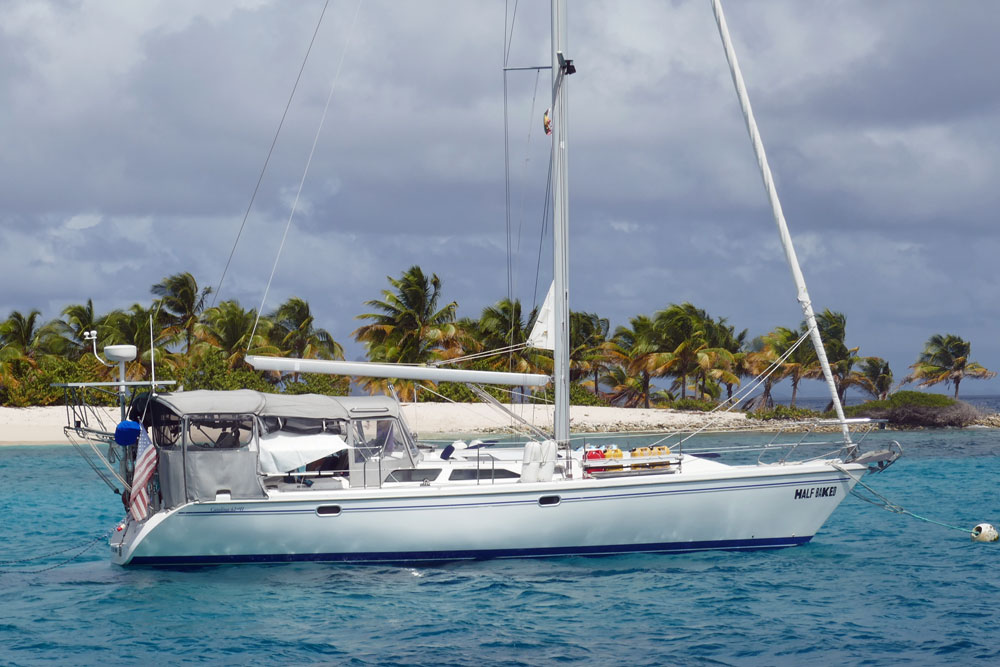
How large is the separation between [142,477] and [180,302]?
3895cm

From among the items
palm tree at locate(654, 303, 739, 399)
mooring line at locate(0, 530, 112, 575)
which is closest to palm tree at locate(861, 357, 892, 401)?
palm tree at locate(654, 303, 739, 399)

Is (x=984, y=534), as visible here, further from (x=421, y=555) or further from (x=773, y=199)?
(x=421, y=555)

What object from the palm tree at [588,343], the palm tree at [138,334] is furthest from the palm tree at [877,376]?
the palm tree at [138,334]

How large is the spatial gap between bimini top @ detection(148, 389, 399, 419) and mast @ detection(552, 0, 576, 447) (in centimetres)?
327

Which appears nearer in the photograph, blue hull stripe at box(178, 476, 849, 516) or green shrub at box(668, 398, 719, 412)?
blue hull stripe at box(178, 476, 849, 516)

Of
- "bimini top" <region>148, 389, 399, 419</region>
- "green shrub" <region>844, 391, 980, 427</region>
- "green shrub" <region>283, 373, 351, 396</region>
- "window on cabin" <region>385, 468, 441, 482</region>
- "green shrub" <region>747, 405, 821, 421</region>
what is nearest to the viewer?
"bimini top" <region>148, 389, 399, 419</region>

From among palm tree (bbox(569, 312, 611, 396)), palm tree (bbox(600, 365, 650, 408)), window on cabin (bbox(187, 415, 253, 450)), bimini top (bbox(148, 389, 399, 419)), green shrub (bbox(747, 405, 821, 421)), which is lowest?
green shrub (bbox(747, 405, 821, 421))

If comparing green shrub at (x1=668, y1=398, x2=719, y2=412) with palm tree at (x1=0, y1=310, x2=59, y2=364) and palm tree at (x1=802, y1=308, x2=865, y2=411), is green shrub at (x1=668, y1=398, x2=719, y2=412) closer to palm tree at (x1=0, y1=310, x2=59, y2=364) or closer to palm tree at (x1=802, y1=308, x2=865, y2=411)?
palm tree at (x1=802, y1=308, x2=865, y2=411)

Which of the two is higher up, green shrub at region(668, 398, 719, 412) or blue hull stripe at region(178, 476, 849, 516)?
green shrub at region(668, 398, 719, 412)

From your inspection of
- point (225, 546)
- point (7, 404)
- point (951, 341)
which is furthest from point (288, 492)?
point (951, 341)

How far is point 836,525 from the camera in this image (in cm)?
2117

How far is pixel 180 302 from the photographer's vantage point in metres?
52.4

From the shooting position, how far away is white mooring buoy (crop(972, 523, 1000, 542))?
61.2 ft

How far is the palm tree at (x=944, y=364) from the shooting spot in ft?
213
